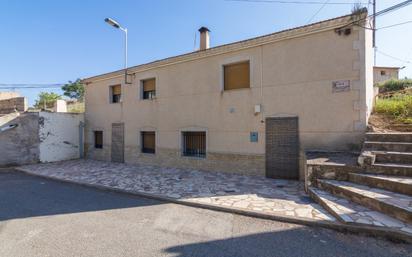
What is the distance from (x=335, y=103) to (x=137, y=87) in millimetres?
8554

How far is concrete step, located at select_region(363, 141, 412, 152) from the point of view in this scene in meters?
5.49

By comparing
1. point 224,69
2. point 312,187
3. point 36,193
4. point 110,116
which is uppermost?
point 224,69

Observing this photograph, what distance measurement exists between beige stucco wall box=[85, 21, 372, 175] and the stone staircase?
3.05 feet

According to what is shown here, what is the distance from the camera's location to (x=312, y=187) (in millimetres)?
5465

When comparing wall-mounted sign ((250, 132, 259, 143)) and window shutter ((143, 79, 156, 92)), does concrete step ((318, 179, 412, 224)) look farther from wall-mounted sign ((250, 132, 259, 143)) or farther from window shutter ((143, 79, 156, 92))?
window shutter ((143, 79, 156, 92))

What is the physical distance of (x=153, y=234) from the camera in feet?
12.5

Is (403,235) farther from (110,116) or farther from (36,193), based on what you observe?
(110,116)

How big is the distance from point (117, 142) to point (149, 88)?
3415mm

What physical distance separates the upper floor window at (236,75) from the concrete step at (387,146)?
4067mm

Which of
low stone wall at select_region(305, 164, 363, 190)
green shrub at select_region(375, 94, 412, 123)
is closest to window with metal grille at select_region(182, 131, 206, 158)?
low stone wall at select_region(305, 164, 363, 190)

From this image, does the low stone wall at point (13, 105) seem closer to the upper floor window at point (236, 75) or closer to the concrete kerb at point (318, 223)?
the concrete kerb at point (318, 223)

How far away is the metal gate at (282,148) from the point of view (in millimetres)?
7238

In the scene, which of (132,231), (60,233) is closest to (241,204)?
(132,231)

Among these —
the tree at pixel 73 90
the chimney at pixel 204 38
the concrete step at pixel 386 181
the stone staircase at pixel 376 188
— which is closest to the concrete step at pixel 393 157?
the stone staircase at pixel 376 188
